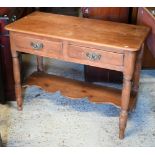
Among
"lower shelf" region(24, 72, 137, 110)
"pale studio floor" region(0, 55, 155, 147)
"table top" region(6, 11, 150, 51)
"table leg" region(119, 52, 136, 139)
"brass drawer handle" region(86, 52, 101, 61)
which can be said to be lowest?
"pale studio floor" region(0, 55, 155, 147)

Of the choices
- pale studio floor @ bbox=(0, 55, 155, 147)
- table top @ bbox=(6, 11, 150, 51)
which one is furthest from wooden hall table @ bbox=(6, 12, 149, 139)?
pale studio floor @ bbox=(0, 55, 155, 147)

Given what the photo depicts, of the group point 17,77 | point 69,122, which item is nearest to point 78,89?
point 69,122

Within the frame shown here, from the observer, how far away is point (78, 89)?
73.9 inches

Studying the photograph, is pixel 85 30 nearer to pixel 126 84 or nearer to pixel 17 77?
pixel 126 84

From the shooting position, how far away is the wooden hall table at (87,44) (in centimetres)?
142

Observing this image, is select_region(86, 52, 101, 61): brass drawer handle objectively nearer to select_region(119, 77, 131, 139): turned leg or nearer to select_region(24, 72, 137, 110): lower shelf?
select_region(119, 77, 131, 139): turned leg

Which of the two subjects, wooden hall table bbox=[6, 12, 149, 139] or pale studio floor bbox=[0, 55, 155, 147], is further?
pale studio floor bbox=[0, 55, 155, 147]

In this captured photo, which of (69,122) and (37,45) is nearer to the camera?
(37,45)

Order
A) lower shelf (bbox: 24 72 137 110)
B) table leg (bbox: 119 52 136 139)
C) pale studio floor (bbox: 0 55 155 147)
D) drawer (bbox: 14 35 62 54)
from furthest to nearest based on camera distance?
lower shelf (bbox: 24 72 137 110) < pale studio floor (bbox: 0 55 155 147) < drawer (bbox: 14 35 62 54) < table leg (bbox: 119 52 136 139)

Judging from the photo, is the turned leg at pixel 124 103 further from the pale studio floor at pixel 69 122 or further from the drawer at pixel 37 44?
the drawer at pixel 37 44

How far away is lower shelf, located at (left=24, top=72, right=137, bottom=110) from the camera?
1.77 meters

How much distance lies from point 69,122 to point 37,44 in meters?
0.59

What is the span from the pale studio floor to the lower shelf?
0.16 metres
